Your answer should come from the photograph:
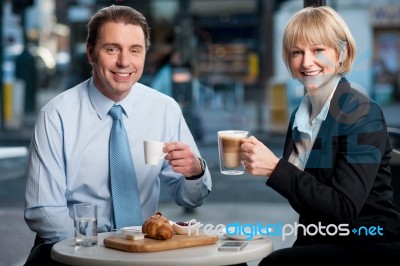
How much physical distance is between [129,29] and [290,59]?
49 centimetres

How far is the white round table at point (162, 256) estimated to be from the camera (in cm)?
240

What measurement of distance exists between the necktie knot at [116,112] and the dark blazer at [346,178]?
53 cm

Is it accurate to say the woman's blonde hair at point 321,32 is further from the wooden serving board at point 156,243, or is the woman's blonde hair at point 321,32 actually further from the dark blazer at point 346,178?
the wooden serving board at point 156,243

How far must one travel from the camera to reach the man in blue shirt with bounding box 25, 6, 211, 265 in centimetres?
283

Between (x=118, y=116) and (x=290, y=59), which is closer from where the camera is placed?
(x=290, y=59)

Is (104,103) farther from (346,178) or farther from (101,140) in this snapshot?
(346,178)

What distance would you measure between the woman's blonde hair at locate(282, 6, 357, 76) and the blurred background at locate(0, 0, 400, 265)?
0.12m

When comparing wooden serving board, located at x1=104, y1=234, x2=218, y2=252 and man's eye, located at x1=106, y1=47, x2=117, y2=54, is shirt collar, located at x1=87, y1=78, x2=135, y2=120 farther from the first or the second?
wooden serving board, located at x1=104, y1=234, x2=218, y2=252

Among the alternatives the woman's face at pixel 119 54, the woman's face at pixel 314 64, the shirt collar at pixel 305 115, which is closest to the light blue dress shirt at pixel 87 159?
the woman's face at pixel 119 54

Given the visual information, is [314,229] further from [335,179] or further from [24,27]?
[24,27]

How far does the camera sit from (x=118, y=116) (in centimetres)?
290

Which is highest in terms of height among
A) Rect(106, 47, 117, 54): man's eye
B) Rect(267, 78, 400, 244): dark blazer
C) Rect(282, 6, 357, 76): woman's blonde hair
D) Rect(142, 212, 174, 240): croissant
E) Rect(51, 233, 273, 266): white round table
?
Rect(282, 6, 357, 76): woman's blonde hair

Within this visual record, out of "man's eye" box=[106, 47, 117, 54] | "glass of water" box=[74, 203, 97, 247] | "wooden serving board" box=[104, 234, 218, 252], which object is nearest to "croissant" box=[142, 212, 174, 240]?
"wooden serving board" box=[104, 234, 218, 252]

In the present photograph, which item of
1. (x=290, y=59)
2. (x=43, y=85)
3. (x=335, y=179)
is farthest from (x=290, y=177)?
(x=43, y=85)
